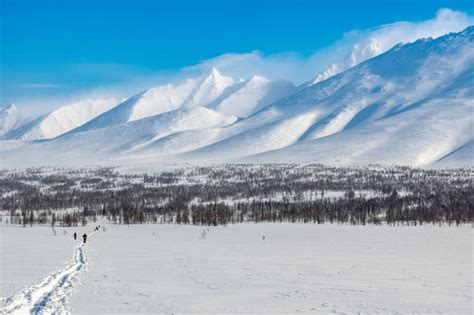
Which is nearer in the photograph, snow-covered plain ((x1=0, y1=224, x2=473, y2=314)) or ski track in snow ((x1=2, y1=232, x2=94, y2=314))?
ski track in snow ((x1=2, y1=232, x2=94, y2=314))

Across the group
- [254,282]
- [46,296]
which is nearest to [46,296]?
[46,296]

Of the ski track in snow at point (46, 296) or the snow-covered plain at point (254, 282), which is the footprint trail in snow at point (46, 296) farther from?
the snow-covered plain at point (254, 282)

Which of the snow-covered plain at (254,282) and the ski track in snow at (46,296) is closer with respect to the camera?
the ski track in snow at (46,296)

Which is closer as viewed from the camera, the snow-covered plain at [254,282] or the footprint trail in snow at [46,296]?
the footprint trail in snow at [46,296]

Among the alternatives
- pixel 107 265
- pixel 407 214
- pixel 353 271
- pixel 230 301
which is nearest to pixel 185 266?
pixel 107 265

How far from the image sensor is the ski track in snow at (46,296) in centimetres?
2755

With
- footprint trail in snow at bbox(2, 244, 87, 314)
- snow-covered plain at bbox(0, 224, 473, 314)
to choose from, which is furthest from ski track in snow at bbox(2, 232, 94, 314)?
snow-covered plain at bbox(0, 224, 473, 314)

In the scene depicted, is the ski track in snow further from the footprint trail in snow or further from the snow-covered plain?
the snow-covered plain

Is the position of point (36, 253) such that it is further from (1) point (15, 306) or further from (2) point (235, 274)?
(1) point (15, 306)

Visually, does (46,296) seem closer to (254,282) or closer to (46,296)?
(46,296)

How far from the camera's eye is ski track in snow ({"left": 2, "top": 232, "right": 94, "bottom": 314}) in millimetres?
27547

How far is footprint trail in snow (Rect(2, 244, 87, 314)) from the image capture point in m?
27.5

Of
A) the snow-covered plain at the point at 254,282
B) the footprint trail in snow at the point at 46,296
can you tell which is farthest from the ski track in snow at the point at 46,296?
the snow-covered plain at the point at 254,282

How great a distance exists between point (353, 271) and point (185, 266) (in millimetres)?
14312
